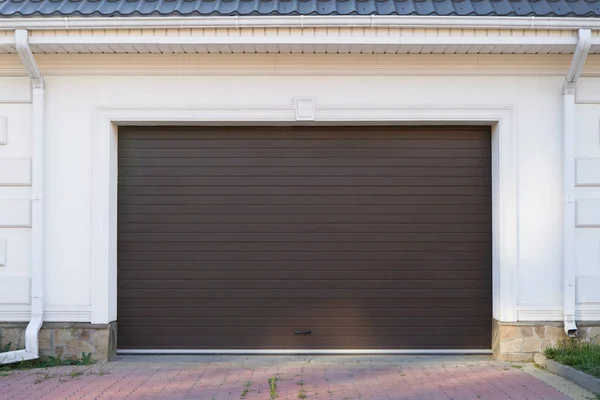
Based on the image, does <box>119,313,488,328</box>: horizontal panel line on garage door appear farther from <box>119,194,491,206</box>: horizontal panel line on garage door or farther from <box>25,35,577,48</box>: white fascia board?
<box>25,35,577,48</box>: white fascia board

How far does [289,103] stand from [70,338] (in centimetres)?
366

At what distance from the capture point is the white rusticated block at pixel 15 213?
9195 millimetres

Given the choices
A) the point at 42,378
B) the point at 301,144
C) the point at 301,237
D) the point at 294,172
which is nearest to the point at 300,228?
the point at 301,237

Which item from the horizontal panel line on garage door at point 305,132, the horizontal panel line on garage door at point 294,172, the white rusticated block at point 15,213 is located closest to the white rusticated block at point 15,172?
the white rusticated block at point 15,213

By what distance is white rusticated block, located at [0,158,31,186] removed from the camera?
9.20 metres

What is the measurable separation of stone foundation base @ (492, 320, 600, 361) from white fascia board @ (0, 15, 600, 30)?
331cm

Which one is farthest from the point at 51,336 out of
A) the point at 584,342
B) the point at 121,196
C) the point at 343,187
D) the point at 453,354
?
the point at 584,342

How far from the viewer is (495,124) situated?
9445 millimetres

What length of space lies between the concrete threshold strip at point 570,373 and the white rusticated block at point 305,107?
12.2ft

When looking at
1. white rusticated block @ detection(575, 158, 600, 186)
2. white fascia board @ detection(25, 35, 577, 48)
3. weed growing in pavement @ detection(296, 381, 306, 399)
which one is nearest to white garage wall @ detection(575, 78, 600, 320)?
white rusticated block @ detection(575, 158, 600, 186)

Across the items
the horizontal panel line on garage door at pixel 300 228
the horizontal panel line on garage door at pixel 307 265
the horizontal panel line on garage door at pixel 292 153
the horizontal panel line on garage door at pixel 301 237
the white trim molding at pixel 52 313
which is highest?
the horizontal panel line on garage door at pixel 292 153

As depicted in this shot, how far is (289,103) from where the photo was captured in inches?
366

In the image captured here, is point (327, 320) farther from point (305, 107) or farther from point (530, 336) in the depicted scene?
point (305, 107)

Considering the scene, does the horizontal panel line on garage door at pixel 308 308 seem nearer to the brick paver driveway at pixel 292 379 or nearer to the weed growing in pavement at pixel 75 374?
the brick paver driveway at pixel 292 379
